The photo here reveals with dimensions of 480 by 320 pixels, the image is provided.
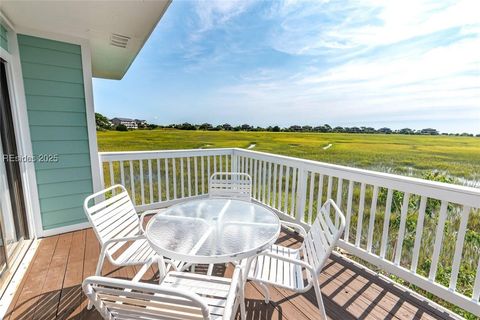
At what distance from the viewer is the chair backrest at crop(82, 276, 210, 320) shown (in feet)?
2.68

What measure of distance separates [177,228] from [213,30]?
361 inches

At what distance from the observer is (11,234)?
7.47 ft

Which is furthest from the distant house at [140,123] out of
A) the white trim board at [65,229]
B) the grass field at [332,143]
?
the white trim board at [65,229]

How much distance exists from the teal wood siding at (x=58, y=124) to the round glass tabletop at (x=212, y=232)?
1.89 meters

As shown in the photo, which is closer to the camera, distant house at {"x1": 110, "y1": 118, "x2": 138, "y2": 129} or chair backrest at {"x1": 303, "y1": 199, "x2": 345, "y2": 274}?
chair backrest at {"x1": 303, "y1": 199, "x2": 345, "y2": 274}

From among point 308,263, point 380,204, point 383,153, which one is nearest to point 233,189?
point 308,263

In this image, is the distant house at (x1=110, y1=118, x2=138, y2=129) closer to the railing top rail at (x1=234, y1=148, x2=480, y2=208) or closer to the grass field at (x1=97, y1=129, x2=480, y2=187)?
the grass field at (x1=97, y1=129, x2=480, y2=187)

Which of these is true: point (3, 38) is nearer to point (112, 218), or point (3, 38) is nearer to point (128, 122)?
point (112, 218)

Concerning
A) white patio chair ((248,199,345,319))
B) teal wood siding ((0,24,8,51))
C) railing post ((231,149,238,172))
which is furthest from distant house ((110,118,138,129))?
white patio chair ((248,199,345,319))

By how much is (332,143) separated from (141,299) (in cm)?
1175

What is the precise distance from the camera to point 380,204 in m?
4.33

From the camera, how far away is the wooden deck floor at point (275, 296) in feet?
5.67

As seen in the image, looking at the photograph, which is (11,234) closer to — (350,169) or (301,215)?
(301,215)

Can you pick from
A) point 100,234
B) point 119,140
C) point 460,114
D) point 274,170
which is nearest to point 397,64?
point 460,114
